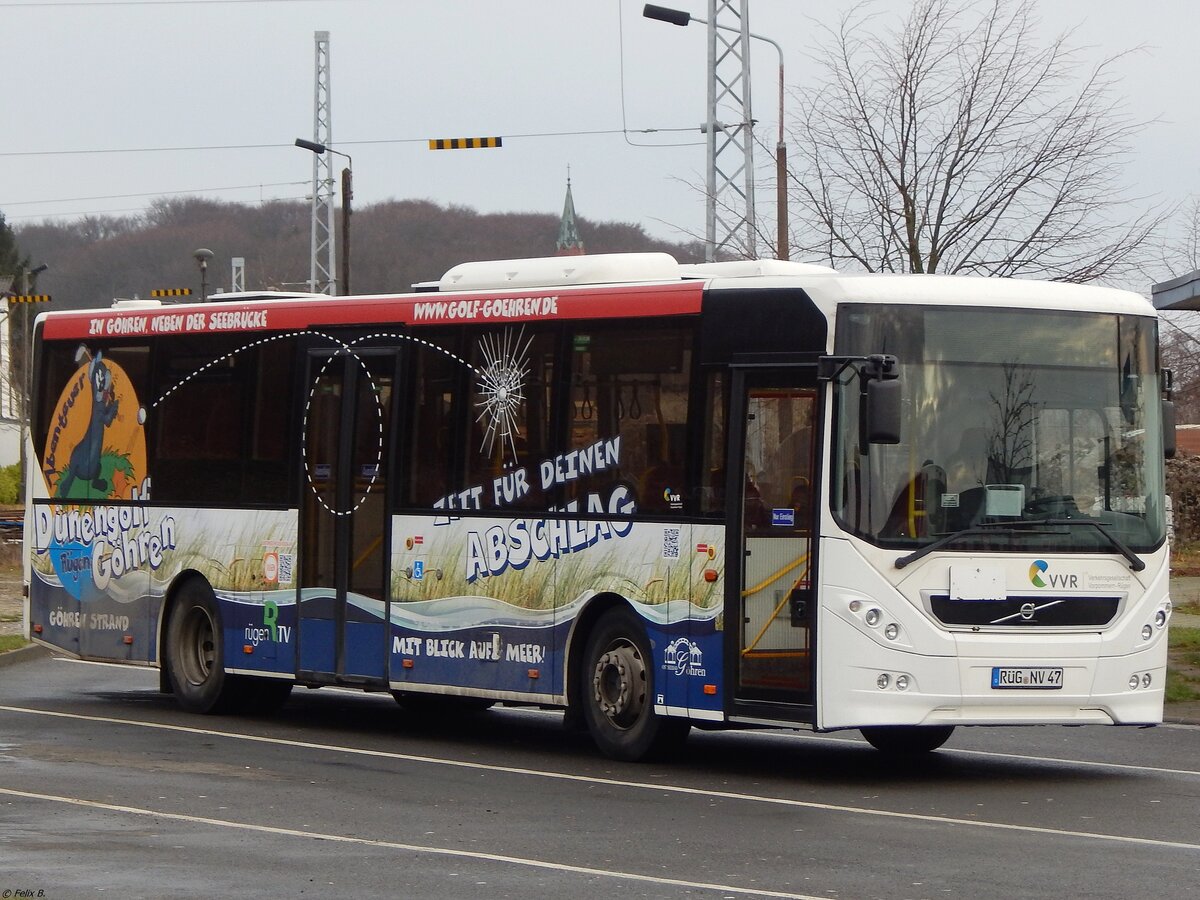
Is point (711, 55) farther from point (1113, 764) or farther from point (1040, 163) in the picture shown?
point (1113, 764)

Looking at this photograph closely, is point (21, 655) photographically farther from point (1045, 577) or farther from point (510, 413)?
point (1045, 577)

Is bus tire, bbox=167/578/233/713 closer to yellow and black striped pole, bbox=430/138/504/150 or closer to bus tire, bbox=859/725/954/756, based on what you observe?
bus tire, bbox=859/725/954/756


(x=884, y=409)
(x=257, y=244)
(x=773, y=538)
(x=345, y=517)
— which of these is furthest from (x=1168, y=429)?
(x=257, y=244)

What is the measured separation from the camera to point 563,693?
14562 mm

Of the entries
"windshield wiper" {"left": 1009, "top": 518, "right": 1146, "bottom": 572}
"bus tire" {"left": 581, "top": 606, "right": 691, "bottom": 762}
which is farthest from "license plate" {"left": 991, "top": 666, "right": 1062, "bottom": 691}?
"bus tire" {"left": 581, "top": 606, "right": 691, "bottom": 762}

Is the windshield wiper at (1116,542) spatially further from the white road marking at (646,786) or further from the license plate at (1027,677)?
the white road marking at (646,786)

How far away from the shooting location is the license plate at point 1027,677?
1298cm

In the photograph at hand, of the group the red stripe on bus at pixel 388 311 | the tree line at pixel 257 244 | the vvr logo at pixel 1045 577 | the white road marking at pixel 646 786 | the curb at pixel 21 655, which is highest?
the tree line at pixel 257 244

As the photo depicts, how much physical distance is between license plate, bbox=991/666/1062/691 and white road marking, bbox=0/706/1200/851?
4.88 ft

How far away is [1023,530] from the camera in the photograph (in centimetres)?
1316

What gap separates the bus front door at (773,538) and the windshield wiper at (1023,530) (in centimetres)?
65

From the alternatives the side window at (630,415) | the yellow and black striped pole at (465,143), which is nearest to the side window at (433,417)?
the side window at (630,415)

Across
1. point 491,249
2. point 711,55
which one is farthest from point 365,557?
point 491,249

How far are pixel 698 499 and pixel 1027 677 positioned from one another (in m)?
2.27
